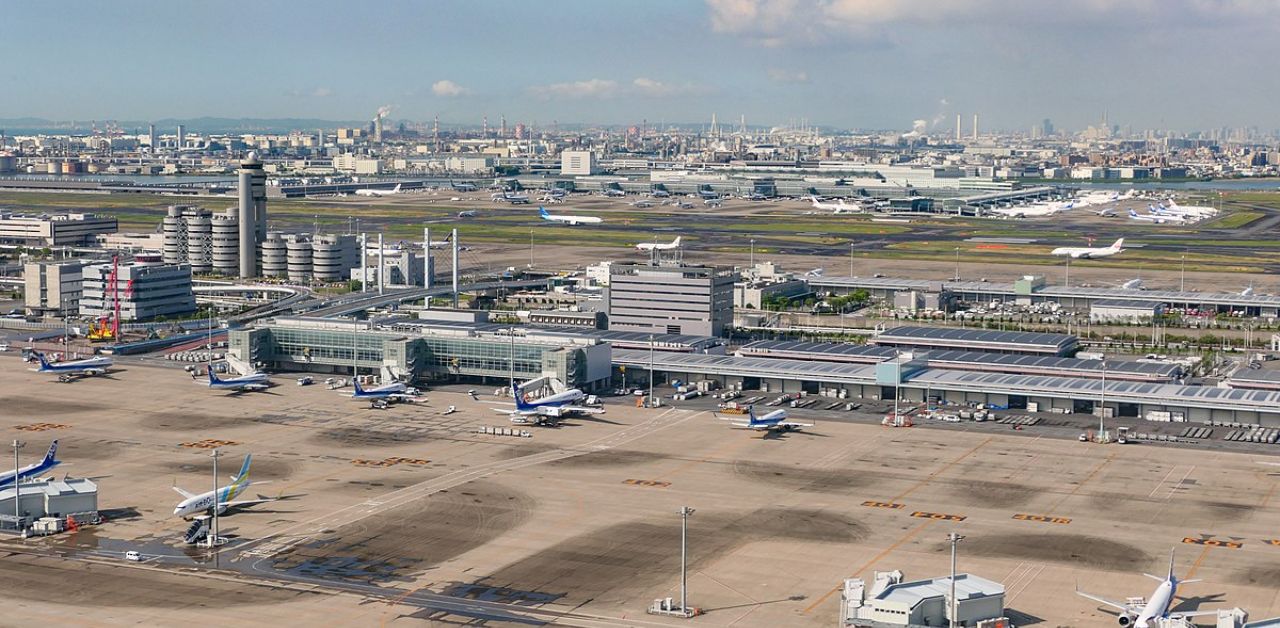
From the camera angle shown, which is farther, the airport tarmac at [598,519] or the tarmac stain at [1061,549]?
the tarmac stain at [1061,549]

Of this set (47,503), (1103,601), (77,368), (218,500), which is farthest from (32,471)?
(1103,601)

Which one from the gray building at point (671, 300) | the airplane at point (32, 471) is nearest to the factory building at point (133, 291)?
the gray building at point (671, 300)

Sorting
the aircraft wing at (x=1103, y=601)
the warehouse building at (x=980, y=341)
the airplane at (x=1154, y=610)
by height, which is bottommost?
the aircraft wing at (x=1103, y=601)

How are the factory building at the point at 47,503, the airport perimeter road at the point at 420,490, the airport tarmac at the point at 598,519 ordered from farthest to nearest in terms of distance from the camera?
the factory building at the point at 47,503 < the airport perimeter road at the point at 420,490 < the airport tarmac at the point at 598,519

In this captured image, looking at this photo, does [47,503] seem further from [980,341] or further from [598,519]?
[980,341]

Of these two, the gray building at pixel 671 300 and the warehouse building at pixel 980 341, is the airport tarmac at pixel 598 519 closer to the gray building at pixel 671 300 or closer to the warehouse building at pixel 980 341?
the warehouse building at pixel 980 341

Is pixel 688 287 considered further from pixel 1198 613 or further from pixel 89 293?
pixel 1198 613
